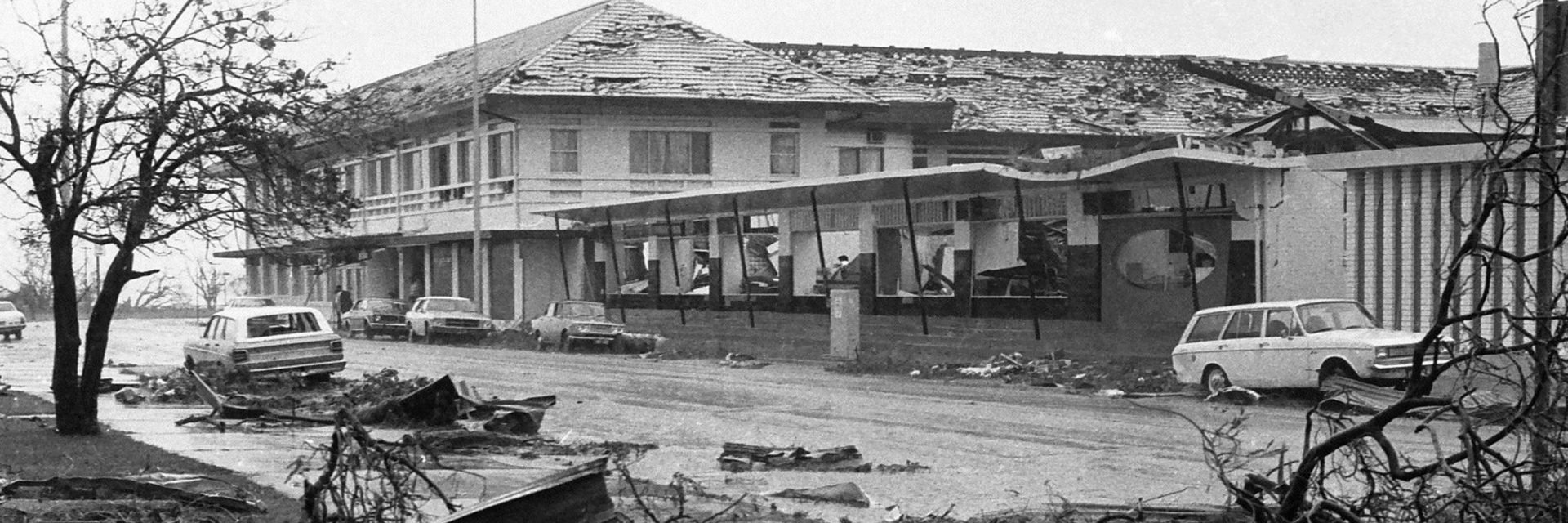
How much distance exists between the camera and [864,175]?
35781 mm

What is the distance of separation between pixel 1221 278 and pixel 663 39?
104ft

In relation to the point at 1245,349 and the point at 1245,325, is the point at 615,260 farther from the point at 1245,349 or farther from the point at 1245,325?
the point at 1245,349

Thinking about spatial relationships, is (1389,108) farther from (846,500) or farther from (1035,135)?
(846,500)

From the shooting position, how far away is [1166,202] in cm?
2942

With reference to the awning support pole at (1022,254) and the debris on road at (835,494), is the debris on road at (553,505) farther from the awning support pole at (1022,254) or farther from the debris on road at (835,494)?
the awning support pole at (1022,254)

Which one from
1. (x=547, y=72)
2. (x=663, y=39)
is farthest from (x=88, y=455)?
(x=663, y=39)

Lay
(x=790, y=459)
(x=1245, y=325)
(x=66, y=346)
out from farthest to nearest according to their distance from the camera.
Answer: (x=1245, y=325) → (x=66, y=346) → (x=790, y=459)

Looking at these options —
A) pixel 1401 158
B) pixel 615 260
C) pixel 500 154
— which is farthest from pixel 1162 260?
pixel 500 154

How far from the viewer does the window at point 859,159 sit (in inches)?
2234

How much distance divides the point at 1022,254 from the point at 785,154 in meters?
23.9

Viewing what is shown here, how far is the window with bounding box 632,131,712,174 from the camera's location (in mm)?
54719

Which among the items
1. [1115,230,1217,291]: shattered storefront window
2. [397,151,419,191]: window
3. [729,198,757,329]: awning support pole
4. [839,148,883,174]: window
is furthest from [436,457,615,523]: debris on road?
[397,151,419,191]: window

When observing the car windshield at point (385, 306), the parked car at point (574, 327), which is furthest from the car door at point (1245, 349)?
the car windshield at point (385, 306)

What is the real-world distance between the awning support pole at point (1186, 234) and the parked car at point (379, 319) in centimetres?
2979
